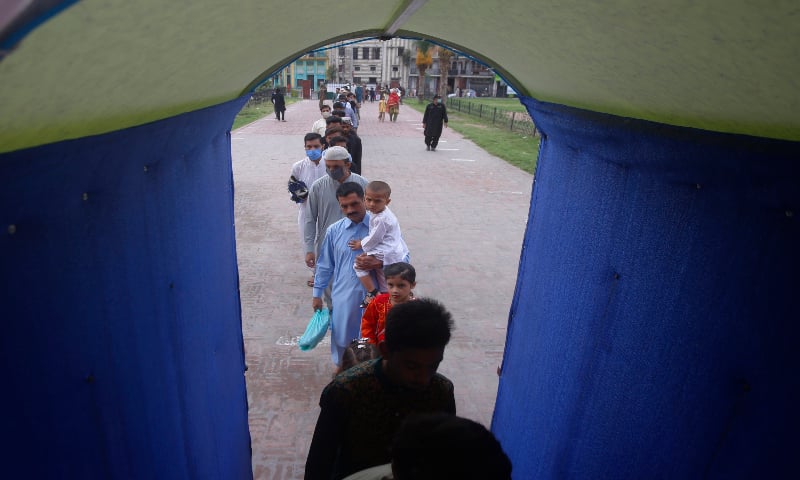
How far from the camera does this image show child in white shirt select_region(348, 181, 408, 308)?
375 cm

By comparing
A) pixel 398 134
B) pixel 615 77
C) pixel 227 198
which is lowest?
pixel 398 134

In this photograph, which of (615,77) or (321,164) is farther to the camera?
(321,164)

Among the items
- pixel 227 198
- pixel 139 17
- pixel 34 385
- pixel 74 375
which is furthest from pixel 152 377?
pixel 227 198

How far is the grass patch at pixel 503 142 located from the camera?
1758 cm

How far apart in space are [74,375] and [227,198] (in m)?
2.00

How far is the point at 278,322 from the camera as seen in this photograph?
19.8ft

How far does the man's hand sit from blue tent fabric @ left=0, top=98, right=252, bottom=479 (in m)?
1.18

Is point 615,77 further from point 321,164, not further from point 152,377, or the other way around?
point 321,164

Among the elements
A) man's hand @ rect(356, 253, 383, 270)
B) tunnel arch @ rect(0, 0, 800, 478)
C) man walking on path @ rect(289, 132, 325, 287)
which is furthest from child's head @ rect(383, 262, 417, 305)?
man walking on path @ rect(289, 132, 325, 287)

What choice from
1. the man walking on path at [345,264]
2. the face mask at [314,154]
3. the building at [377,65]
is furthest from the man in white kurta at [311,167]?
the building at [377,65]

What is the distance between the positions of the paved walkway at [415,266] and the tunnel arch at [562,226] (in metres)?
1.89

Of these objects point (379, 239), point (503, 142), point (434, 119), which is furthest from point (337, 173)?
point (503, 142)

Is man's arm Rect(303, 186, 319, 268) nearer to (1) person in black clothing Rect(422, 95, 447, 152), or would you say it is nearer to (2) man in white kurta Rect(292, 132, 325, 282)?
(2) man in white kurta Rect(292, 132, 325, 282)

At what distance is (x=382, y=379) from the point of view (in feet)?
6.39
